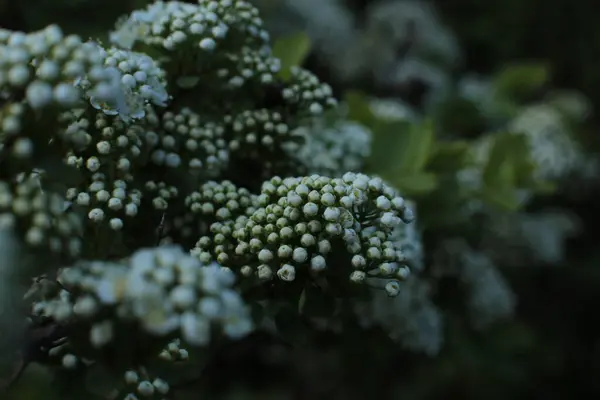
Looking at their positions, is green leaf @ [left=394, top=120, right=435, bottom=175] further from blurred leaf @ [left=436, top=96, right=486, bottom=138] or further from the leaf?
blurred leaf @ [left=436, top=96, right=486, bottom=138]

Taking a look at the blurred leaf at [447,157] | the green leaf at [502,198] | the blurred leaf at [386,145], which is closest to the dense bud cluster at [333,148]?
the blurred leaf at [386,145]

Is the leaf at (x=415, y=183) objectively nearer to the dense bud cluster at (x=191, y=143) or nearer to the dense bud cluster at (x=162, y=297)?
the dense bud cluster at (x=191, y=143)

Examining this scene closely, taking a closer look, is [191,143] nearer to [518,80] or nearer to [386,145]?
[386,145]

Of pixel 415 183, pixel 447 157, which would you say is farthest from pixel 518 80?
pixel 415 183

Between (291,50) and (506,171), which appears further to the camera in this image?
(506,171)

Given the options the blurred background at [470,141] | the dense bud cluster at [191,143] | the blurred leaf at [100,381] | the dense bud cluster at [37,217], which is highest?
the dense bud cluster at [37,217]

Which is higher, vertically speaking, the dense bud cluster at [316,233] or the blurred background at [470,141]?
the dense bud cluster at [316,233]

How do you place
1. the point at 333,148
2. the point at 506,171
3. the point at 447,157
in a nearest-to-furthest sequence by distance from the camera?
the point at 333,148 → the point at 447,157 → the point at 506,171

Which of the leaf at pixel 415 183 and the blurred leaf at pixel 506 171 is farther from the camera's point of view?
the blurred leaf at pixel 506 171

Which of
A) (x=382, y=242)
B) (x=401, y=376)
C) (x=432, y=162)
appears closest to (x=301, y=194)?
(x=382, y=242)
